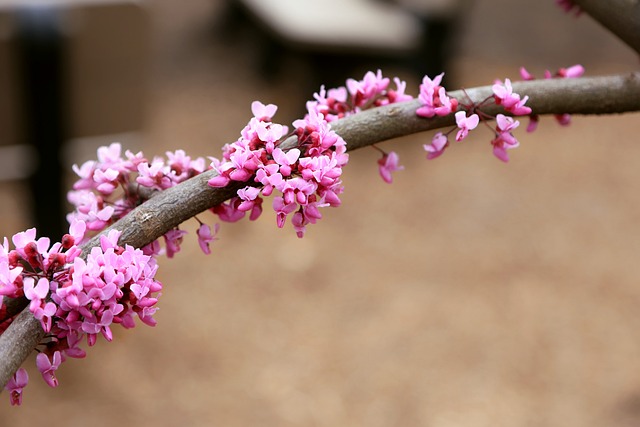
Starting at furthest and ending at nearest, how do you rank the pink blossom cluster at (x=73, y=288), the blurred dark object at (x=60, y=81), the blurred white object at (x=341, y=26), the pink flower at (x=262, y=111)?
1. the blurred white object at (x=341, y=26)
2. the blurred dark object at (x=60, y=81)
3. the pink flower at (x=262, y=111)
4. the pink blossom cluster at (x=73, y=288)

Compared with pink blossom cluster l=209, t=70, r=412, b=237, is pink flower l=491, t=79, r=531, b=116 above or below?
above

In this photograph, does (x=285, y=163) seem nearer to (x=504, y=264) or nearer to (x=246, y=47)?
(x=504, y=264)

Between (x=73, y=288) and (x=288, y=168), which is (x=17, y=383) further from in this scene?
(x=288, y=168)

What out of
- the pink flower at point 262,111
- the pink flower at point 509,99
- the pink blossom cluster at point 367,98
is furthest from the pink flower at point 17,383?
the pink flower at point 509,99

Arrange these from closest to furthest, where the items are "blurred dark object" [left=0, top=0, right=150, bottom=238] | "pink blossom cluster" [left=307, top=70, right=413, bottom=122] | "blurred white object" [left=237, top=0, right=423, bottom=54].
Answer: "pink blossom cluster" [left=307, top=70, right=413, bottom=122]
"blurred dark object" [left=0, top=0, right=150, bottom=238]
"blurred white object" [left=237, top=0, right=423, bottom=54]

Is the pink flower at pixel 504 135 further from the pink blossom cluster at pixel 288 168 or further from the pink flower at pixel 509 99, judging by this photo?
the pink blossom cluster at pixel 288 168

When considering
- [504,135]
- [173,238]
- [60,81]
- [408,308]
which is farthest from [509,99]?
[408,308]

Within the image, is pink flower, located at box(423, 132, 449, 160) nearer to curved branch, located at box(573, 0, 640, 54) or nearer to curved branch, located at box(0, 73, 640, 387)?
curved branch, located at box(0, 73, 640, 387)

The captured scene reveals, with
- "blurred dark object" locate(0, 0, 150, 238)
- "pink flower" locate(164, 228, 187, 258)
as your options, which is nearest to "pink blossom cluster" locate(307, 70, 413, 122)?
"pink flower" locate(164, 228, 187, 258)
